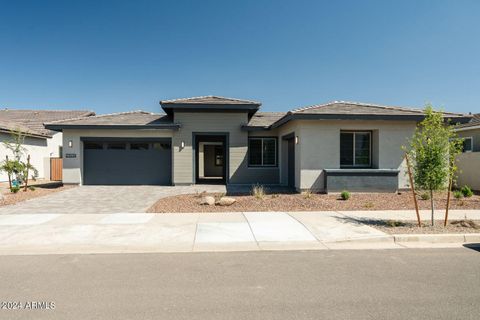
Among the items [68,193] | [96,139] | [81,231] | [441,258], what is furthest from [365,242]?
[96,139]

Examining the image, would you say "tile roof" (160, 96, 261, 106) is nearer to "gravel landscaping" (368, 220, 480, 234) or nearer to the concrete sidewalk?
the concrete sidewalk

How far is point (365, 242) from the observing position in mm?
6492

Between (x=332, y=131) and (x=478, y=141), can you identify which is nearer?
(x=332, y=131)

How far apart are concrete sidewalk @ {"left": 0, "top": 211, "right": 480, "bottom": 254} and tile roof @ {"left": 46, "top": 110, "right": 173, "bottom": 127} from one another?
317 inches

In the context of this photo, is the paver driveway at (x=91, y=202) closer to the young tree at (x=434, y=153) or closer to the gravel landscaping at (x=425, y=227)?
the gravel landscaping at (x=425, y=227)

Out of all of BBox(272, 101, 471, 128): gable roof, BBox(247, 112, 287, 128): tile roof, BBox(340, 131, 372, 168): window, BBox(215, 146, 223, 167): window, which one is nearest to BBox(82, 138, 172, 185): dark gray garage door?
BBox(247, 112, 287, 128): tile roof

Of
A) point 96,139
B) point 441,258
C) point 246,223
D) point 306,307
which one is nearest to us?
point 306,307

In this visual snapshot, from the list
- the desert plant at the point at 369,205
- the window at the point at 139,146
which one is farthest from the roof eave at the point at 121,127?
the desert plant at the point at 369,205

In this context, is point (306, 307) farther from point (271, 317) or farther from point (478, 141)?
point (478, 141)

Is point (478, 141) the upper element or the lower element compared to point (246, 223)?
upper

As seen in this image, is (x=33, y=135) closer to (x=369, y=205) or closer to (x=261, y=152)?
(x=261, y=152)

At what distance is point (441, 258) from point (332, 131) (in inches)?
319

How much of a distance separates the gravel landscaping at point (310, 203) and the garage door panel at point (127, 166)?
5096mm

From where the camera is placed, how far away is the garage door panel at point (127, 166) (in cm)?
1656
